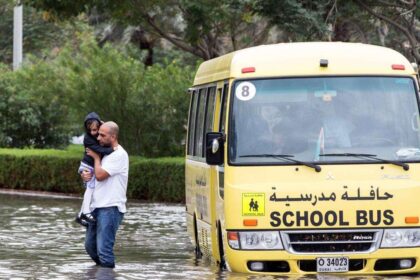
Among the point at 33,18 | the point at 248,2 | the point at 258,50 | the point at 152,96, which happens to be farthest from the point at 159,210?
the point at 33,18

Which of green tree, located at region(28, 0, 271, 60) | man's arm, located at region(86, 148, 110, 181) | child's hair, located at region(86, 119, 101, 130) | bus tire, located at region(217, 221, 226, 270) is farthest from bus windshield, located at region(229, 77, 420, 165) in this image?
green tree, located at region(28, 0, 271, 60)

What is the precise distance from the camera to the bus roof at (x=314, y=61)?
13.9 meters

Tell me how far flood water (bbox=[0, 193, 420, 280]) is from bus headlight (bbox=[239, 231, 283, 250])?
1.23ft

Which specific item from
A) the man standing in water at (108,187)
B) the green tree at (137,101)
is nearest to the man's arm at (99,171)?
the man standing in water at (108,187)

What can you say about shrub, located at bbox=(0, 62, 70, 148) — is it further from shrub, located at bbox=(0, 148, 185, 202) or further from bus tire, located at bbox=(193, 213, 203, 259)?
bus tire, located at bbox=(193, 213, 203, 259)

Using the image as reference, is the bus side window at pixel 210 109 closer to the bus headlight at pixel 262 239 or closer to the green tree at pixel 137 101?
the bus headlight at pixel 262 239

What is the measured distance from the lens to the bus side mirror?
1350 cm

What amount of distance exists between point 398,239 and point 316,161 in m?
1.15

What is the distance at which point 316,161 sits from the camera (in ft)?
44.2

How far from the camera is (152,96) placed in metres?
34.2

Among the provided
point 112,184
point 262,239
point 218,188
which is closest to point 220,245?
point 218,188

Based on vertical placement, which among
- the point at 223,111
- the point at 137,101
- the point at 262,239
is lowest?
the point at 262,239

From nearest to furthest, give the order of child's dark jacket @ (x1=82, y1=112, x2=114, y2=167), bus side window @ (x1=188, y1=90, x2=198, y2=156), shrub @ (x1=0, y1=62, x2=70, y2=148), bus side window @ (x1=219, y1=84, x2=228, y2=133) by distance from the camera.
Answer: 1. bus side window @ (x1=219, y1=84, x2=228, y2=133)
2. child's dark jacket @ (x1=82, y1=112, x2=114, y2=167)
3. bus side window @ (x1=188, y1=90, x2=198, y2=156)
4. shrub @ (x1=0, y1=62, x2=70, y2=148)

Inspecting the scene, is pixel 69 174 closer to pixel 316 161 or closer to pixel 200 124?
pixel 200 124
